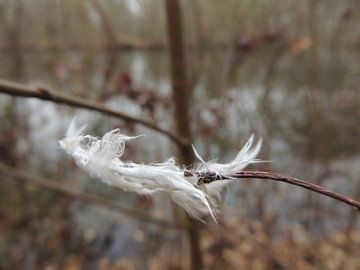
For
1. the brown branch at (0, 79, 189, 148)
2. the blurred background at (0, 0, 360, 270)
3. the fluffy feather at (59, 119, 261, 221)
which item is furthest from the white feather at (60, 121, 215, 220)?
the blurred background at (0, 0, 360, 270)

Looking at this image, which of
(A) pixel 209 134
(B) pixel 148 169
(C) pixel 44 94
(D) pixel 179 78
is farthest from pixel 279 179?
(A) pixel 209 134

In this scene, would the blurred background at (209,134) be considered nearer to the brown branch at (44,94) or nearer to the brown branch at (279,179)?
the brown branch at (44,94)

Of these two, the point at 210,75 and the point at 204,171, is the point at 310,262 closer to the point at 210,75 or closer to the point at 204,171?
the point at 210,75

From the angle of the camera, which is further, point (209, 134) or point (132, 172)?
point (209, 134)

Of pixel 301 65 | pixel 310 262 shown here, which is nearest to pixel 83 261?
pixel 310 262

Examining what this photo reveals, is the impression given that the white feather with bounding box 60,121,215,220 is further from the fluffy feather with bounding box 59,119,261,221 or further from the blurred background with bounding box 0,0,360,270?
the blurred background with bounding box 0,0,360,270

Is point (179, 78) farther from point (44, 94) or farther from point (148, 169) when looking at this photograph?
point (148, 169)

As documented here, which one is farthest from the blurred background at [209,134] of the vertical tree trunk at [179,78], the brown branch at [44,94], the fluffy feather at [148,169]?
the fluffy feather at [148,169]
